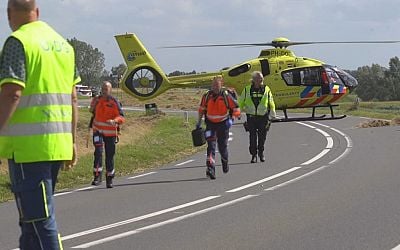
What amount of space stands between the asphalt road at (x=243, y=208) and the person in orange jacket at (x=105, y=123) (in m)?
0.59

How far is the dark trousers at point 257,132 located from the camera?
664 inches

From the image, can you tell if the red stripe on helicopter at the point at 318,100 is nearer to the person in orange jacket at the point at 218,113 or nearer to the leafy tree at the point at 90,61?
the person in orange jacket at the point at 218,113

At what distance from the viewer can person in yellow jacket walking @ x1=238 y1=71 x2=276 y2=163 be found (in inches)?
665

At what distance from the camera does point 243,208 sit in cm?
1013

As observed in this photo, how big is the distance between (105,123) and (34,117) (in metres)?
8.33

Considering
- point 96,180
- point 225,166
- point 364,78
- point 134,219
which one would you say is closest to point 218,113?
point 225,166

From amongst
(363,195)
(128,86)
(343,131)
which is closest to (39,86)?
(363,195)

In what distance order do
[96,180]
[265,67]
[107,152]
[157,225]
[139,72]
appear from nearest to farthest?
[157,225]
[107,152]
[96,180]
[265,67]
[139,72]

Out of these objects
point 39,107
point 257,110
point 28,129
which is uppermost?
point 39,107

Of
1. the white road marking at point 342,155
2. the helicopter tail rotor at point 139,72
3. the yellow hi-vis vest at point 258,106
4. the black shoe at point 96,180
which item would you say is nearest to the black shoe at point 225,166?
the black shoe at point 96,180

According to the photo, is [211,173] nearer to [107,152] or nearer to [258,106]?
[107,152]

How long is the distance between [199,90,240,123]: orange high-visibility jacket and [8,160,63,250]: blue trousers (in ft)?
30.6

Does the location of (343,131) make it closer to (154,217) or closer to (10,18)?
(154,217)

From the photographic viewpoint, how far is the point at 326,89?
29.7 metres
